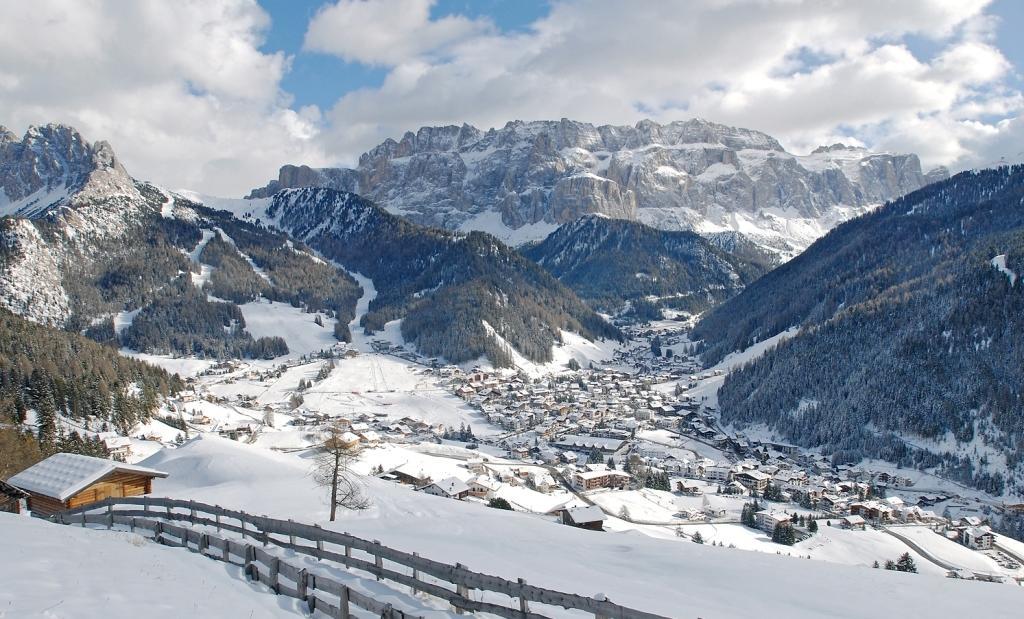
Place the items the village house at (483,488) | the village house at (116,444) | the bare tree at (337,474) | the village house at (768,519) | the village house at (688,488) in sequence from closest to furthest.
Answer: the bare tree at (337,474)
the village house at (483,488)
the village house at (768,519)
the village house at (116,444)
the village house at (688,488)

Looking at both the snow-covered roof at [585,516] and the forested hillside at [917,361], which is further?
the forested hillside at [917,361]

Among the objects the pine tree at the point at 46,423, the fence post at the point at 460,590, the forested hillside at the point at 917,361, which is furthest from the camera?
the forested hillside at the point at 917,361

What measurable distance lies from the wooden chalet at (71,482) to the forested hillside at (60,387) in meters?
17.1

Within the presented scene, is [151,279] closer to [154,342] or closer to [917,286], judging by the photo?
[154,342]

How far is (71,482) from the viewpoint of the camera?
27391 millimetres

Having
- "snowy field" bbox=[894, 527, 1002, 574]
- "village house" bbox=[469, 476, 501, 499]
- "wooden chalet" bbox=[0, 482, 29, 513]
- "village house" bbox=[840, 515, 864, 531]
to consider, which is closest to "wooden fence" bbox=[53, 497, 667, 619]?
"wooden chalet" bbox=[0, 482, 29, 513]

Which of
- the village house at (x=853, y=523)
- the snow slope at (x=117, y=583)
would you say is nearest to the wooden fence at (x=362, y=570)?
the snow slope at (x=117, y=583)

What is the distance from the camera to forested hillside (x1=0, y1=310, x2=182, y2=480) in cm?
5641

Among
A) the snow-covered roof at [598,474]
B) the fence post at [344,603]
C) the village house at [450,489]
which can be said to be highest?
the fence post at [344,603]

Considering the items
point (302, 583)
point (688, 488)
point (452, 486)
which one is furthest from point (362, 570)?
point (688, 488)

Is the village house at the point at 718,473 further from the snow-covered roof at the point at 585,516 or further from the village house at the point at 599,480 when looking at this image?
the snow-covered roof at the point at 585,516

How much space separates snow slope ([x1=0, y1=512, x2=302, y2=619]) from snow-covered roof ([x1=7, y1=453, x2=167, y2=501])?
12004mm

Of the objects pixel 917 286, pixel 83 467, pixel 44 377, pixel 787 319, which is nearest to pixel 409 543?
pixel 83 467

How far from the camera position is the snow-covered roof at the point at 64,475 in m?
27.0
